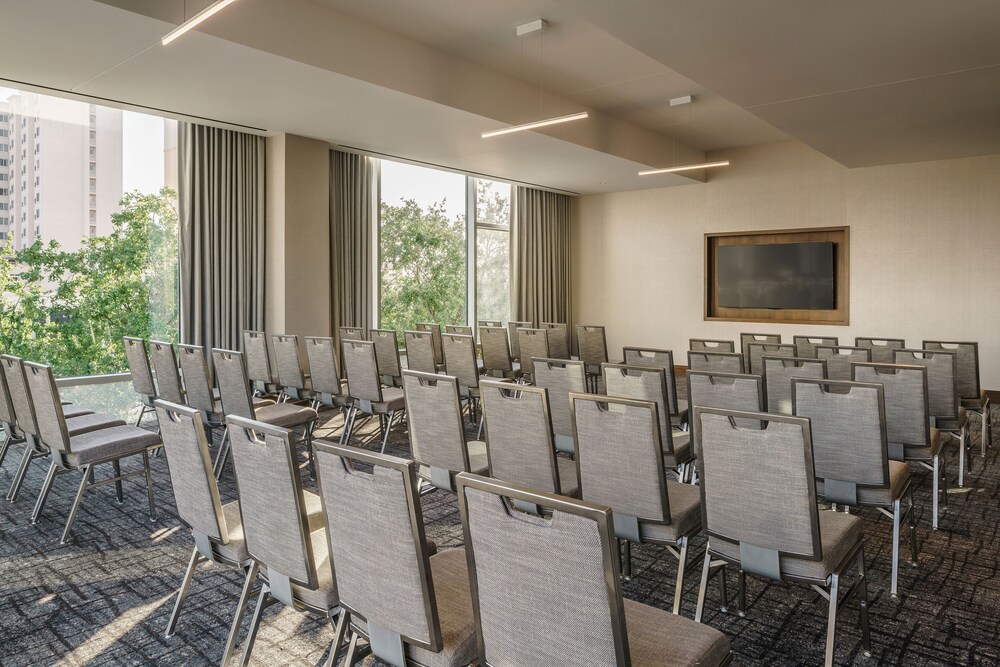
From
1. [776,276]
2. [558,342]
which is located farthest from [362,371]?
[776,276]

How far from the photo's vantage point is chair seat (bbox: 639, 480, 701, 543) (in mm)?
2426

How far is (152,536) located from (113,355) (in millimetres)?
3637

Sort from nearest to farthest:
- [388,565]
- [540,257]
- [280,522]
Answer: [388,565]
[280,522]
[540,257]

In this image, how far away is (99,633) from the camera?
2.54 m

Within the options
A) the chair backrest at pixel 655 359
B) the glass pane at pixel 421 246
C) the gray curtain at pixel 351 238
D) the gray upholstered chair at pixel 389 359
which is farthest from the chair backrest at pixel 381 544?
the glass pane at pixel 421 246

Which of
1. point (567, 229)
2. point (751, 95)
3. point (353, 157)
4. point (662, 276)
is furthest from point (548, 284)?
point (751, 95)

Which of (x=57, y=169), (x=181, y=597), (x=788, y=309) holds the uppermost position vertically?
(x=57, y=169)

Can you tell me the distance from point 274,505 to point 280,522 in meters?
0.05

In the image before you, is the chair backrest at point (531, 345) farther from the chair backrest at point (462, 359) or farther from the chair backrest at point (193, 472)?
the chair backrest at point (193, 472)

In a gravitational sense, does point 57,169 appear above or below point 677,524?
above

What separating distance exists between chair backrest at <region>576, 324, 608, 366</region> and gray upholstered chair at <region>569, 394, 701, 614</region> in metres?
4.36

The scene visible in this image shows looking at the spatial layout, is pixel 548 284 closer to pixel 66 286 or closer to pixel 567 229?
pixel 567 229

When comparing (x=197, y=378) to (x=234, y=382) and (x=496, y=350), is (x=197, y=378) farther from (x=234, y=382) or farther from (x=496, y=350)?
(x=496, y=350)

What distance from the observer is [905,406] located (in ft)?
11.2
